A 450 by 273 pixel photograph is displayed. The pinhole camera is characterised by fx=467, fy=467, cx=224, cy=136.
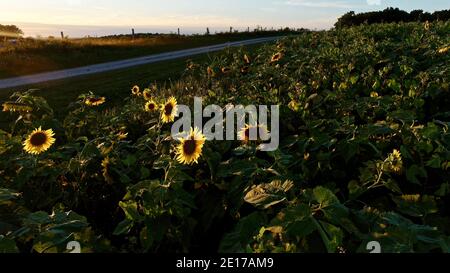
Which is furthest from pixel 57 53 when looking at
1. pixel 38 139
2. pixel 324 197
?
pixel 324 197

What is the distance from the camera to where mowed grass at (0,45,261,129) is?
1209 cm

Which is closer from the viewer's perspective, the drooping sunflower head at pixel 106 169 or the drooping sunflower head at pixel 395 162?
the drooping sunflower head at pixel 395 162

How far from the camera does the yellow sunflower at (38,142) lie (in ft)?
11.9

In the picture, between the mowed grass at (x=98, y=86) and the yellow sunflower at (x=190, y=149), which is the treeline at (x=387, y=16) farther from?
the yellow sunflower at (x=190, y=149)

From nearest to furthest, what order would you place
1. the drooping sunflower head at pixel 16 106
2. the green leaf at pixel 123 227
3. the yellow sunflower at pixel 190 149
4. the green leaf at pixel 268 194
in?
1. the green leaf at pixel 268 194
2. the green leaf at pixel 123 227
3. the yellow sunflower at pixel 190 149
4. the drooping sunflower head at pixel 16 106

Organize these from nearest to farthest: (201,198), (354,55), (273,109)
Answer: (201,198) < (273,109) < (354,55)

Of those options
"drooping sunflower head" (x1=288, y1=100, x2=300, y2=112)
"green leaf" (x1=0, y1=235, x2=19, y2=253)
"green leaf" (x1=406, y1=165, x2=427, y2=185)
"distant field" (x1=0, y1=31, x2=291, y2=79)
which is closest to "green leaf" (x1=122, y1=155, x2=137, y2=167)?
"green leaf" (x1=0, y1=235, x2=19, y2=253)

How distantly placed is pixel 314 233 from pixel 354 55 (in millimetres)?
5569

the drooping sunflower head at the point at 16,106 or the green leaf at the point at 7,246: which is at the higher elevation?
the drooping sunflower head at the point at 16,106

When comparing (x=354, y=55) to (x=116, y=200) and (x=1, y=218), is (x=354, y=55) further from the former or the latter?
(x=1, y=218)

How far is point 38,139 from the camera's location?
3.71 meters

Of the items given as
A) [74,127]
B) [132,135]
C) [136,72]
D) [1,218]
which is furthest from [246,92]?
[136,72]

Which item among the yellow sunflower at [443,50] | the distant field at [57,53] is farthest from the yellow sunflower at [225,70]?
the distant field at [57,53]

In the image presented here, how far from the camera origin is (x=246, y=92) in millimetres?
5855
